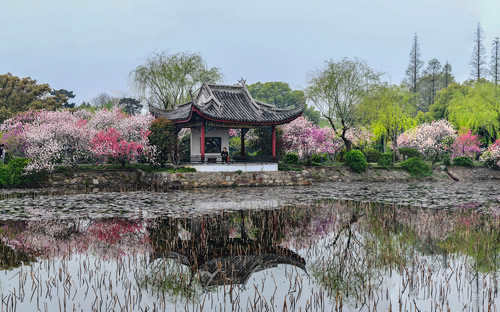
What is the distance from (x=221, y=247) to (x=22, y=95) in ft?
122

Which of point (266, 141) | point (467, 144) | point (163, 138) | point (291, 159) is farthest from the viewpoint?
point (467, 144)

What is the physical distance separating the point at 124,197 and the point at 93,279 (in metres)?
11.1

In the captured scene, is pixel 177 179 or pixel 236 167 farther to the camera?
pixel 236 167

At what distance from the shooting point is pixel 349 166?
29375 millimetres

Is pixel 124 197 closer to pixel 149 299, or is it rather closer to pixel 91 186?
pixel 91 186

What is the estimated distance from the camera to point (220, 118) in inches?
958

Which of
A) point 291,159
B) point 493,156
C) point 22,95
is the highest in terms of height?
point 22,95

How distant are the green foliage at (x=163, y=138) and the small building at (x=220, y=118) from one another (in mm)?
1110

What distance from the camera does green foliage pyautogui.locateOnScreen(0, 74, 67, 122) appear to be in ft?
123

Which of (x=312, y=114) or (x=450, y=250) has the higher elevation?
(x=312, y=114)

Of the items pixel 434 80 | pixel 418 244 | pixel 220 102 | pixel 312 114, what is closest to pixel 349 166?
pixel 220 102

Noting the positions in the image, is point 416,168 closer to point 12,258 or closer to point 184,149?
point 184,149

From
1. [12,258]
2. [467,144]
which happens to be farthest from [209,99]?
[467,144]

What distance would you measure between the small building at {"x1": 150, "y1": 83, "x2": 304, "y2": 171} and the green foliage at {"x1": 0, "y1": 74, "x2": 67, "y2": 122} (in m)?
15.1
